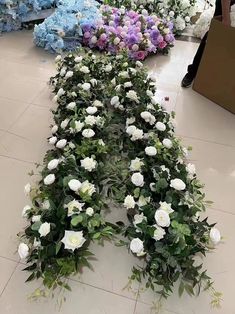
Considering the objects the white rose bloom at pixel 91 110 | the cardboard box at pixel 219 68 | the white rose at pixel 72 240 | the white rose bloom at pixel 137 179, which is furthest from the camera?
the cardboard box at pixel 219 68

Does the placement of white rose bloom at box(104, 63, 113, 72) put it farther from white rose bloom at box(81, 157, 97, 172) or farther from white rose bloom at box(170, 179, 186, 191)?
white rose bloom at box(170, 179, 186, 191)

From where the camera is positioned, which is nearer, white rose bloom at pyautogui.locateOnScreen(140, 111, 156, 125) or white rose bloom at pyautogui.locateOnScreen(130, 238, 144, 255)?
white rose bloom at pyautogui.locateOnScreen(130, 238, 144, 255)

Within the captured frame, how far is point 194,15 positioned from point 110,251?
282cm

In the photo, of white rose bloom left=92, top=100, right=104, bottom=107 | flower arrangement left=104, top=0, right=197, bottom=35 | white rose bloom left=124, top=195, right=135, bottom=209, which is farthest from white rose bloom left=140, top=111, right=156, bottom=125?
flower arrangement left=104, top=0, right=197, bottom=35

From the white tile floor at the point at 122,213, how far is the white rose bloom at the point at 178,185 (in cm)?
26

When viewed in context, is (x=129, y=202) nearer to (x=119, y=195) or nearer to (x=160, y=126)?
(x=119, y=195)

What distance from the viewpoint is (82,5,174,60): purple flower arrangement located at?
Answer: 8.12ft

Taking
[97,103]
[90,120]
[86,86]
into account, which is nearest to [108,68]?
[86,86]

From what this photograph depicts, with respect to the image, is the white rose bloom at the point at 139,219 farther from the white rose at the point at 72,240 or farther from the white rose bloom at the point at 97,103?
the white rose bloom at the point at 97,103

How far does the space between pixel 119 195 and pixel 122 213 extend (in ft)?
0.34

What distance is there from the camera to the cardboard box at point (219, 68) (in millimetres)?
1856

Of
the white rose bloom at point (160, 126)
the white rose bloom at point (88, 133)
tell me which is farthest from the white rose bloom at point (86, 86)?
the white rose bloom at point (160, 126)

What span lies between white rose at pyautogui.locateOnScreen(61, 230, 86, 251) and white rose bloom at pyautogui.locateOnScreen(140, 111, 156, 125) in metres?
0.73

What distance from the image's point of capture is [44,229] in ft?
3.52
